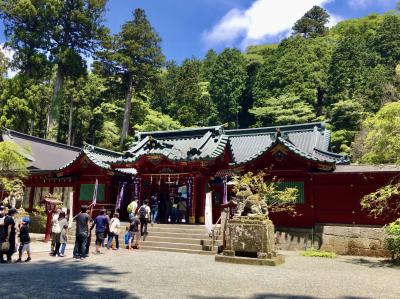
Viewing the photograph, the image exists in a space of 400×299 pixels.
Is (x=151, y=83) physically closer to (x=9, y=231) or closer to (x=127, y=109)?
(x=127, y=109)

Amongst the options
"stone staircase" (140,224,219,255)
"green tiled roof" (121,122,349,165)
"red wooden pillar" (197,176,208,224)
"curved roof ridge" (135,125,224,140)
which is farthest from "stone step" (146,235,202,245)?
"curved roof ridge" (135,125,224,140)

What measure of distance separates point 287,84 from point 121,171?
31.1 meters

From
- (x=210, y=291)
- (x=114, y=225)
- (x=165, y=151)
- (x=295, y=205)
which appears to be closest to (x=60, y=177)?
(x=165, y=151)

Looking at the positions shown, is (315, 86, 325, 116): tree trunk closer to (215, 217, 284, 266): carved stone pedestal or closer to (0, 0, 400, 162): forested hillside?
(0, 0, 400, 162): forested hillside

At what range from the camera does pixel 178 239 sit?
53.9ft

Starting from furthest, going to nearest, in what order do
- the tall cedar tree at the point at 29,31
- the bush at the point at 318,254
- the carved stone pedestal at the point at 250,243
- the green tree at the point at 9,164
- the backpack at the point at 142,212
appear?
1. the tall cedar tree at the point at 29,31
2. the green tree at the point at 9,164
3. the backpack at the point at 142,212
4. the bush at the point at 318,254
5. the carved stone pedestal at the point at 250,243

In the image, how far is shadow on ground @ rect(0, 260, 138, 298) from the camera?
7.24 meters

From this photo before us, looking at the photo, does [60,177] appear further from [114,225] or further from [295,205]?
[295,205]

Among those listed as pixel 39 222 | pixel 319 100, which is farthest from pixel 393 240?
pixel 319 100

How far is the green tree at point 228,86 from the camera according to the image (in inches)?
2035

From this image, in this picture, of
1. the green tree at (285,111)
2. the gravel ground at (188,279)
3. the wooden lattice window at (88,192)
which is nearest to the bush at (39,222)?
the wooden lattice window at (88,192)

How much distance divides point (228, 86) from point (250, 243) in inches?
1655

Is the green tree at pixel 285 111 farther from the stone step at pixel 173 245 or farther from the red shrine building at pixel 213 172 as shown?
the stone step at pixel 173 245

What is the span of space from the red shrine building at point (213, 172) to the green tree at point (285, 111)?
15804 mm
